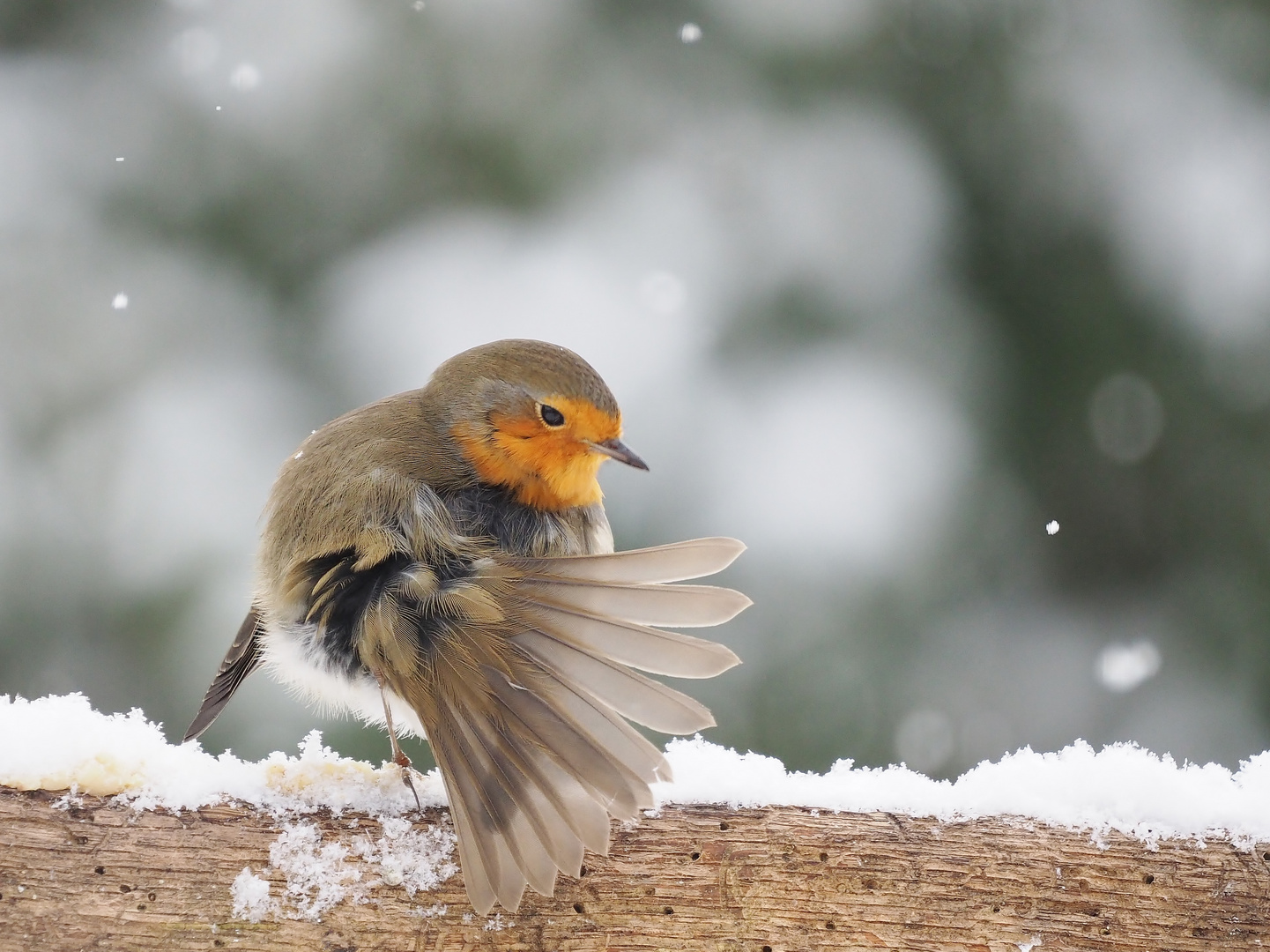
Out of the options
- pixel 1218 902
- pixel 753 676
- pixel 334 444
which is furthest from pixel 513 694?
pixel 753 676

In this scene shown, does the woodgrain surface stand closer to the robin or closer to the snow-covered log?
the snow-covered log

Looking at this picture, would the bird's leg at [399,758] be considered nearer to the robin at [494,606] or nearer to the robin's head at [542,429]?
the robin at [494,606]

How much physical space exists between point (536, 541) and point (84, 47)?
3906 mm

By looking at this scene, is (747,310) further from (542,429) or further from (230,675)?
(230,675)

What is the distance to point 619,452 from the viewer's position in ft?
9.37

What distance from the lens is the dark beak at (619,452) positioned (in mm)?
2846

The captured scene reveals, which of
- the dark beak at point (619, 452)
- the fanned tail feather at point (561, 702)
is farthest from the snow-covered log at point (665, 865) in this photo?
the dark beak at point (619, 452)

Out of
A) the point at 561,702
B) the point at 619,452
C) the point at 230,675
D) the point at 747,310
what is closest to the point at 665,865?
the point at 561,702

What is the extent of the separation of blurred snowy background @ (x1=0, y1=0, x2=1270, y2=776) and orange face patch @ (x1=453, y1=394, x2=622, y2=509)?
1.58 meters

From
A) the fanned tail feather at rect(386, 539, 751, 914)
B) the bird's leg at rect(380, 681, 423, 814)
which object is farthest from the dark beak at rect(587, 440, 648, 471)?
the bird's leg at rect(380, 681, 423, 814)

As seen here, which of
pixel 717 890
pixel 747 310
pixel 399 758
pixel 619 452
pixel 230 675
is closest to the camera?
pixel 717 890

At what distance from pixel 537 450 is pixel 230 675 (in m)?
1.11

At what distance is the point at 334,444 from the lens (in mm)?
2939

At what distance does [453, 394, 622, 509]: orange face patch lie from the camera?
9.45ft
